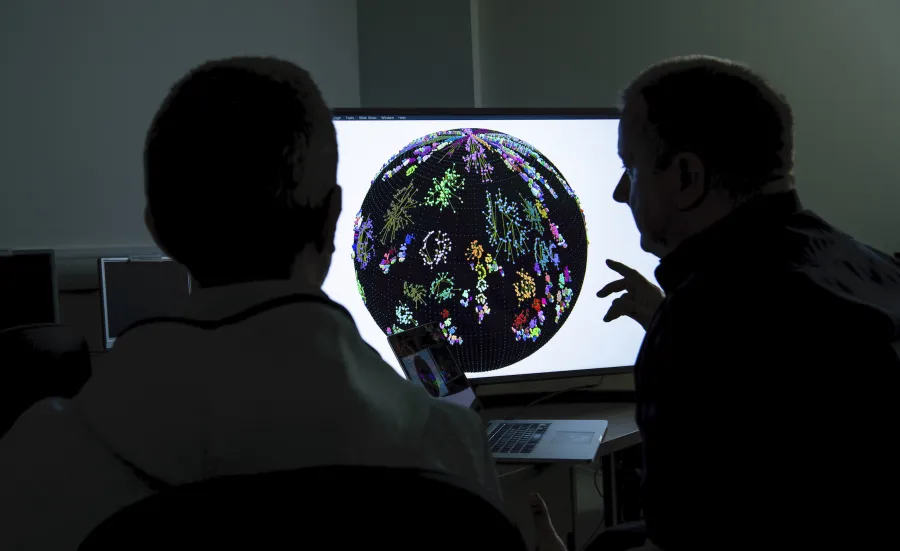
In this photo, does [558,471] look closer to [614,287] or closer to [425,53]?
[614,287]

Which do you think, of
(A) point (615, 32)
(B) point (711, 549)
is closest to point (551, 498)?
(B) point (711, 549)

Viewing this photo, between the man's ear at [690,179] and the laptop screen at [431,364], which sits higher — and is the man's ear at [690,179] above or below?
above

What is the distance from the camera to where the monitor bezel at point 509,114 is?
1588 mm

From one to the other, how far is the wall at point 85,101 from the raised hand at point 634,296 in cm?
144

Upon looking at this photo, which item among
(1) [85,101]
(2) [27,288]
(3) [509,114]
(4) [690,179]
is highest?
(1) [85,101]

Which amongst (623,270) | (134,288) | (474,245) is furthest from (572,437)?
(134,288)

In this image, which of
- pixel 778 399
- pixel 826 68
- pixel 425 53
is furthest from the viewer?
pixel 425 53

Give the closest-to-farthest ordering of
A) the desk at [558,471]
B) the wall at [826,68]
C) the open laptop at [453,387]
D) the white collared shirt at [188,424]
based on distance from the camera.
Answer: the white collared shirt at [188,424] → the desk at [558,471] → the open laptop at [453,387] → the wall at [826,68]

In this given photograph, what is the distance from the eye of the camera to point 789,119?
96 cm

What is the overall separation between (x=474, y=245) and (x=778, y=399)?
36.9 inches

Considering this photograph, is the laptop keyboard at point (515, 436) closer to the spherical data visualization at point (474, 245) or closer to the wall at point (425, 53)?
the spherical data visualization at point (474, 245)

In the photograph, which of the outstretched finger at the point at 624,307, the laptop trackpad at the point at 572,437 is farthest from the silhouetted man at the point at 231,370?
the outstretched finger at the point at 624,307

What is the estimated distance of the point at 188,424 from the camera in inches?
19.5

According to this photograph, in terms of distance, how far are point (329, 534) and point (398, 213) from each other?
3.97 ft
